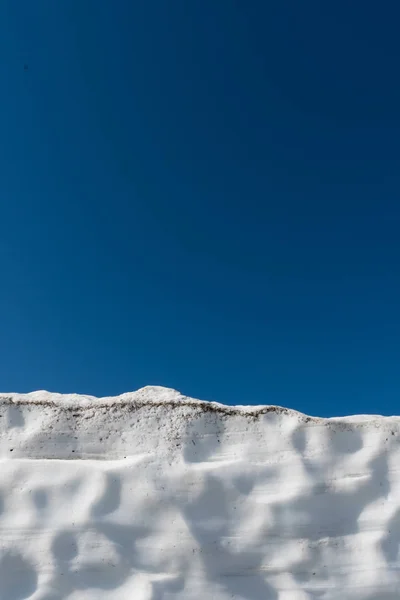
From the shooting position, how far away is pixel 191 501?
3283 mm

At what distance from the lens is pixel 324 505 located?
331 centimetres

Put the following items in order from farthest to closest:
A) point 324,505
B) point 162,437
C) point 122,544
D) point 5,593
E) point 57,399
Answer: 1. point 57,399
2. point 162,437
3. point 324,505
4. point 122,544
5. point 5,593

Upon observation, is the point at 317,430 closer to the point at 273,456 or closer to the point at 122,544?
the point at 273,456

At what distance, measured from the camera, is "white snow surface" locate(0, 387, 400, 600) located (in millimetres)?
2998

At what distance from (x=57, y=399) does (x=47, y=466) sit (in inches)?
23.2

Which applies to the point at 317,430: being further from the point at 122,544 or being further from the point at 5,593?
the point at 5,593

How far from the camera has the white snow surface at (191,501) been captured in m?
3.00

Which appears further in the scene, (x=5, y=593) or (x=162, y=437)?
(x=162, y=437)

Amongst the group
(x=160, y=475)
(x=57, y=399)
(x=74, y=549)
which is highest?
(x=57, y=399)

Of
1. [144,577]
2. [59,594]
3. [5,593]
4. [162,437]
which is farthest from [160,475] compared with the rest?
[5,593]

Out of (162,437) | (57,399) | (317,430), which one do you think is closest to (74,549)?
(162,437)

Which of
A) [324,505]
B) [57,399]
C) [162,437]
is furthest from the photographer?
[57,399]

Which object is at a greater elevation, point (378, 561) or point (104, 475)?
point (104, 475)

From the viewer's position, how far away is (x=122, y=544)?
10.1 ft
